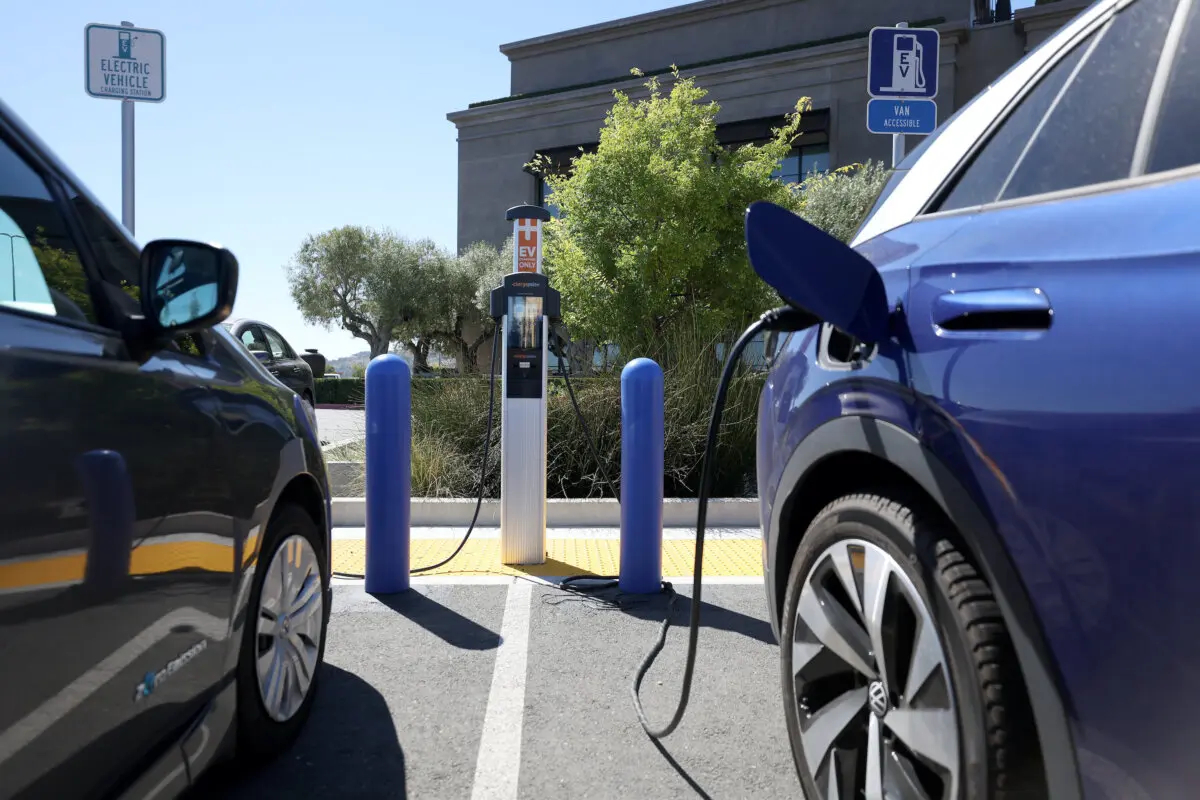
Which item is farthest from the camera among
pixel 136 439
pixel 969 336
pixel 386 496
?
pixel 386 496

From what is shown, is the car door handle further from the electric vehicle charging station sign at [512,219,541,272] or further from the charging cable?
the electric vehicle charging station sign at [512,219,541,272]

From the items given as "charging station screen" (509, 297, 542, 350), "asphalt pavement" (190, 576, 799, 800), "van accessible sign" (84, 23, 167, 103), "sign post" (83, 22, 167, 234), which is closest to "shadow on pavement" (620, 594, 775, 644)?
"asphalt pavement" (190, 576, 799, 800)

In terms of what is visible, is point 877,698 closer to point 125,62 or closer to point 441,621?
point 441,621

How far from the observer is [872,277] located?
1.79m

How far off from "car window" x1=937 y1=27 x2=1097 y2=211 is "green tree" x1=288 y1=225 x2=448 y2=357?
35.2 m

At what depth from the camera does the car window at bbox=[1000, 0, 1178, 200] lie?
1527mm

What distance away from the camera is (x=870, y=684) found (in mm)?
1795

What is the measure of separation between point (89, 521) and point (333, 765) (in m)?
1.46

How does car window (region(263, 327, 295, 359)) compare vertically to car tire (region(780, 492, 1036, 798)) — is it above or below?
above

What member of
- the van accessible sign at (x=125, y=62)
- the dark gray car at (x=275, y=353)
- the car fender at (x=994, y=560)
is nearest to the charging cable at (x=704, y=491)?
the car fender at (x=994, y=560)

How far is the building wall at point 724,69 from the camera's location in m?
29.5

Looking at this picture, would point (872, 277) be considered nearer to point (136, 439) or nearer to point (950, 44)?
point (136, 439)

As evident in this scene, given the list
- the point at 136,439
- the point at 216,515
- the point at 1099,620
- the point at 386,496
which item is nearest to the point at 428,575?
the point at 386,496

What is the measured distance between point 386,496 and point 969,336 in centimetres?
372
